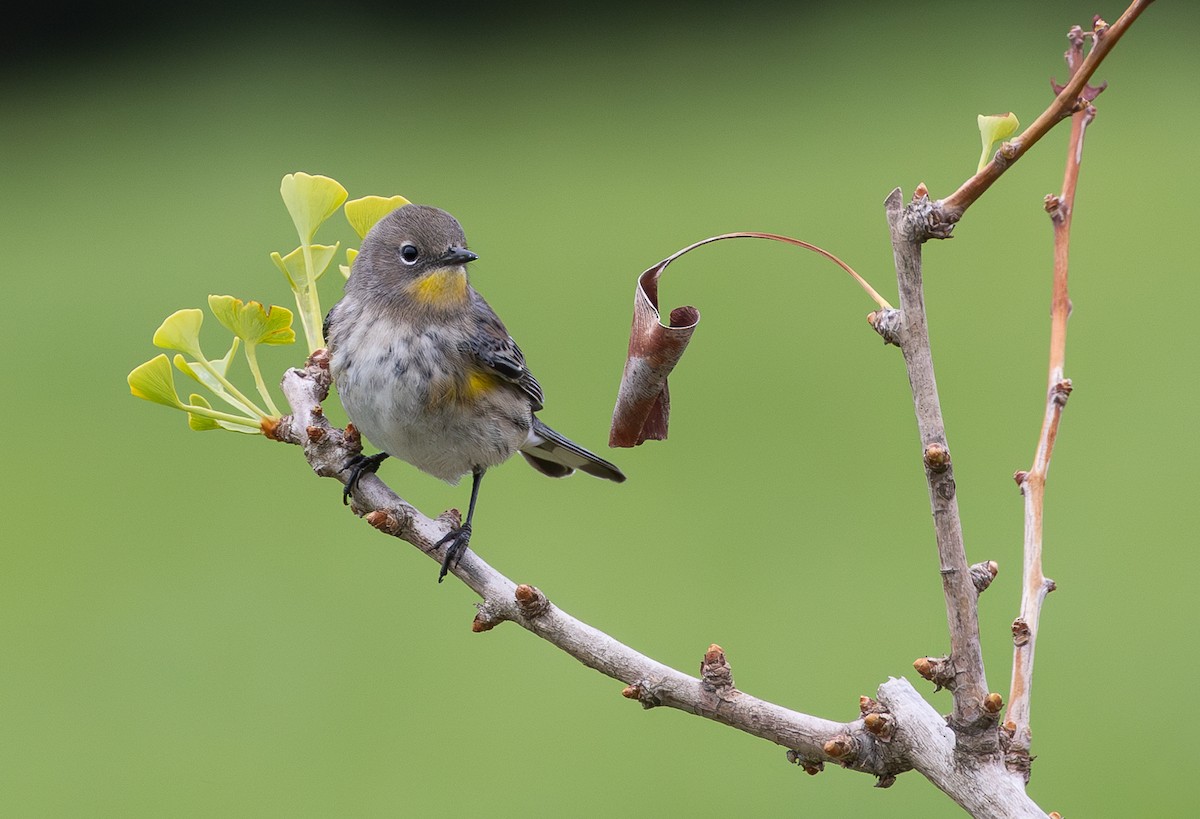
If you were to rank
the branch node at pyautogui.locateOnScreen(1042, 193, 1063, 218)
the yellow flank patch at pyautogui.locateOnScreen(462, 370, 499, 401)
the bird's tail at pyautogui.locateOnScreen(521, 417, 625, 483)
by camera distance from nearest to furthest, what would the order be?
1. the branch node at pyautogui.locateOnScreen(1042, 193, 1063, 218)
2. the yellow flank patch at pyautogui.locateOnScreen(462, 370, 499, 401)
3. the bird's tail at pyautogui.locateOnScreen(521, 417, 625, 483)

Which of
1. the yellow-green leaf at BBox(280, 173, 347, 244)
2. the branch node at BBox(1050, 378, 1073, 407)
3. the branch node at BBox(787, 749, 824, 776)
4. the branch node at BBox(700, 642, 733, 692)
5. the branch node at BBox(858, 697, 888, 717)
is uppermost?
the branch node at BBox(1050, 378, 1073, 407)

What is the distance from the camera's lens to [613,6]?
1447 centimetres

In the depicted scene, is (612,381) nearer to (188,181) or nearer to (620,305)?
(620,305)

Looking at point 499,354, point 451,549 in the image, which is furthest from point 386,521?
point 499,354

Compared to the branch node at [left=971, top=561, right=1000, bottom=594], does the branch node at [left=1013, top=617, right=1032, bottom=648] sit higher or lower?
lower

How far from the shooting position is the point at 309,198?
1.57 m

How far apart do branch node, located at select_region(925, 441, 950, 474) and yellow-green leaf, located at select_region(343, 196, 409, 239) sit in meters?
0.72

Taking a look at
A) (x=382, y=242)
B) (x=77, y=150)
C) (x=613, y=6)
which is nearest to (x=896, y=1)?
(x=613, y=6)

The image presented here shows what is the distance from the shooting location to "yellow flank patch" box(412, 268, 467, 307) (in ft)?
8.50

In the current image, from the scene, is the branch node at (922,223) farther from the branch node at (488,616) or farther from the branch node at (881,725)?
the branch node at (488,616)

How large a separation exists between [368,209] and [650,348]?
548 millimetres

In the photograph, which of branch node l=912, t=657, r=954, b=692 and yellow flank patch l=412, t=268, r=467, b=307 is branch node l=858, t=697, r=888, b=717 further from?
yellow flank patch l=412, t=268, r=467, b=307

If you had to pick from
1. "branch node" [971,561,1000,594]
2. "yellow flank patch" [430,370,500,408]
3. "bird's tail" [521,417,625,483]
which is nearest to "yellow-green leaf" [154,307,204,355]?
"branch node" [971,561,1000,594]

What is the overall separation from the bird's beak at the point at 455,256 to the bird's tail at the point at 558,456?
1.20ft
